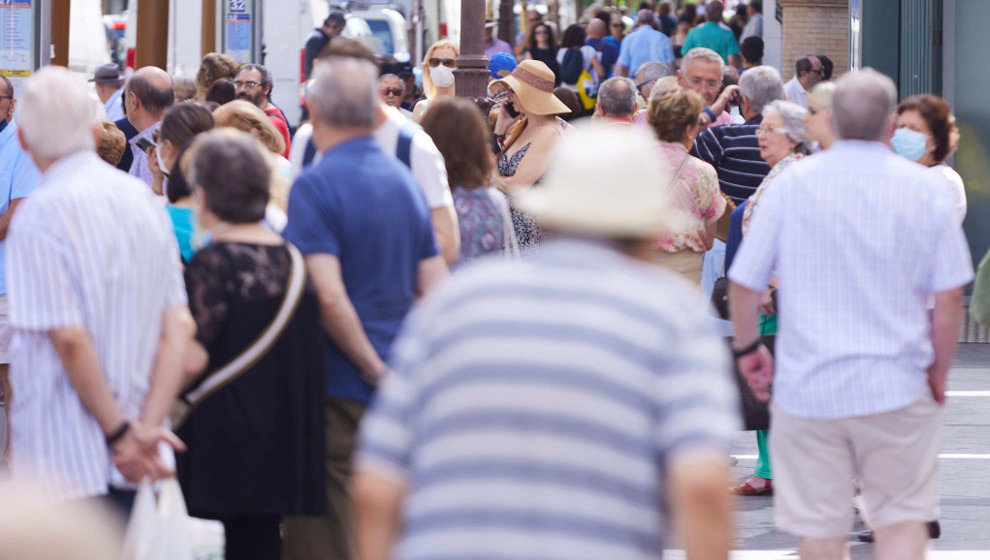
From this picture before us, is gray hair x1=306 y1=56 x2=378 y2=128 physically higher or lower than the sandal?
higher

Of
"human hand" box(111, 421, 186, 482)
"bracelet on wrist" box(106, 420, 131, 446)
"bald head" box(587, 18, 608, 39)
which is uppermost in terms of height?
"bald head" box(587, 18, 608, 39)

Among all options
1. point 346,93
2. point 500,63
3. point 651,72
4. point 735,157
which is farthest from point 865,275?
point 500,63

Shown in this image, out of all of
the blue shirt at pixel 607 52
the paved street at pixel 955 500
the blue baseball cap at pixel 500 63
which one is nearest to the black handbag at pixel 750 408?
the paved street at pixel 955 500

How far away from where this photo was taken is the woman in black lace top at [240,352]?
184 inches

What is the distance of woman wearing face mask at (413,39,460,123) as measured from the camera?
10.7m

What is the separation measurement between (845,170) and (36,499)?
2.89 metres

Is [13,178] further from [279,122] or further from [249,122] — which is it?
[279,122]

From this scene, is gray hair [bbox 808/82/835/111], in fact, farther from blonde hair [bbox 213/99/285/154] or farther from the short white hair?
the short white hair

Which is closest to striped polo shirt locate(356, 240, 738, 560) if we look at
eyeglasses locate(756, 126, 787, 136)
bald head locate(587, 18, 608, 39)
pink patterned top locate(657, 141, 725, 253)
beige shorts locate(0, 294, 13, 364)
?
eyeglasses locate(756, 126, 787, 136)

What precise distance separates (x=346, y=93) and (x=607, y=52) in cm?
1611

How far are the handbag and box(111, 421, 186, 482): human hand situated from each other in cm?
29

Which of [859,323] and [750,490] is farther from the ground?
[859,323]

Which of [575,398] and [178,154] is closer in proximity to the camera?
[575,398]

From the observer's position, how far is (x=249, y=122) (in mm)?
→ 6953
